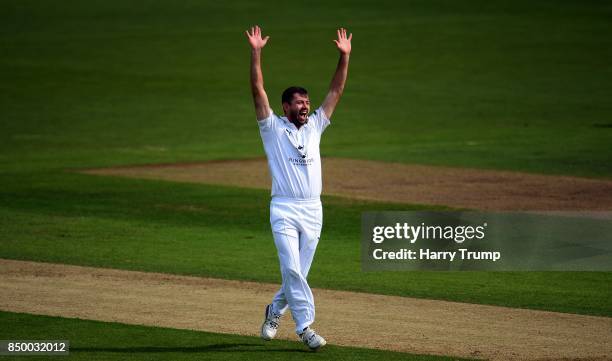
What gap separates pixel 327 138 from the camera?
34.7m

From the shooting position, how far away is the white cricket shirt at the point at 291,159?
12.1m

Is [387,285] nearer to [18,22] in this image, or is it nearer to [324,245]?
[324,245]

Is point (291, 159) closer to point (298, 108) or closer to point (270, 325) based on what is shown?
point (298, 108)

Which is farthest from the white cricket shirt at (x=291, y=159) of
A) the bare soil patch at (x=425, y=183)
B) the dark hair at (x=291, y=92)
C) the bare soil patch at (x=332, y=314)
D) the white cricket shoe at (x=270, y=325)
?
the bare soil patch at (x=425, y=183)

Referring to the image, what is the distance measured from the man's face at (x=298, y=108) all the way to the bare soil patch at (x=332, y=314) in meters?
2.28

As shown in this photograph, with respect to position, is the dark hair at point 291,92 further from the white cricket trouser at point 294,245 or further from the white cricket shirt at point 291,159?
the white cricket trouser at point 294,245

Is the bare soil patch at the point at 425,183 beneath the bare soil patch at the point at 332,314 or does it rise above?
above

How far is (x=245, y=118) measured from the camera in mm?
39188

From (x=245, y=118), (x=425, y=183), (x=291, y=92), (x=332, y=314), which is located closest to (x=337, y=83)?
(x=291, y=92)

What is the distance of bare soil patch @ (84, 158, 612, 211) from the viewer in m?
22.8
